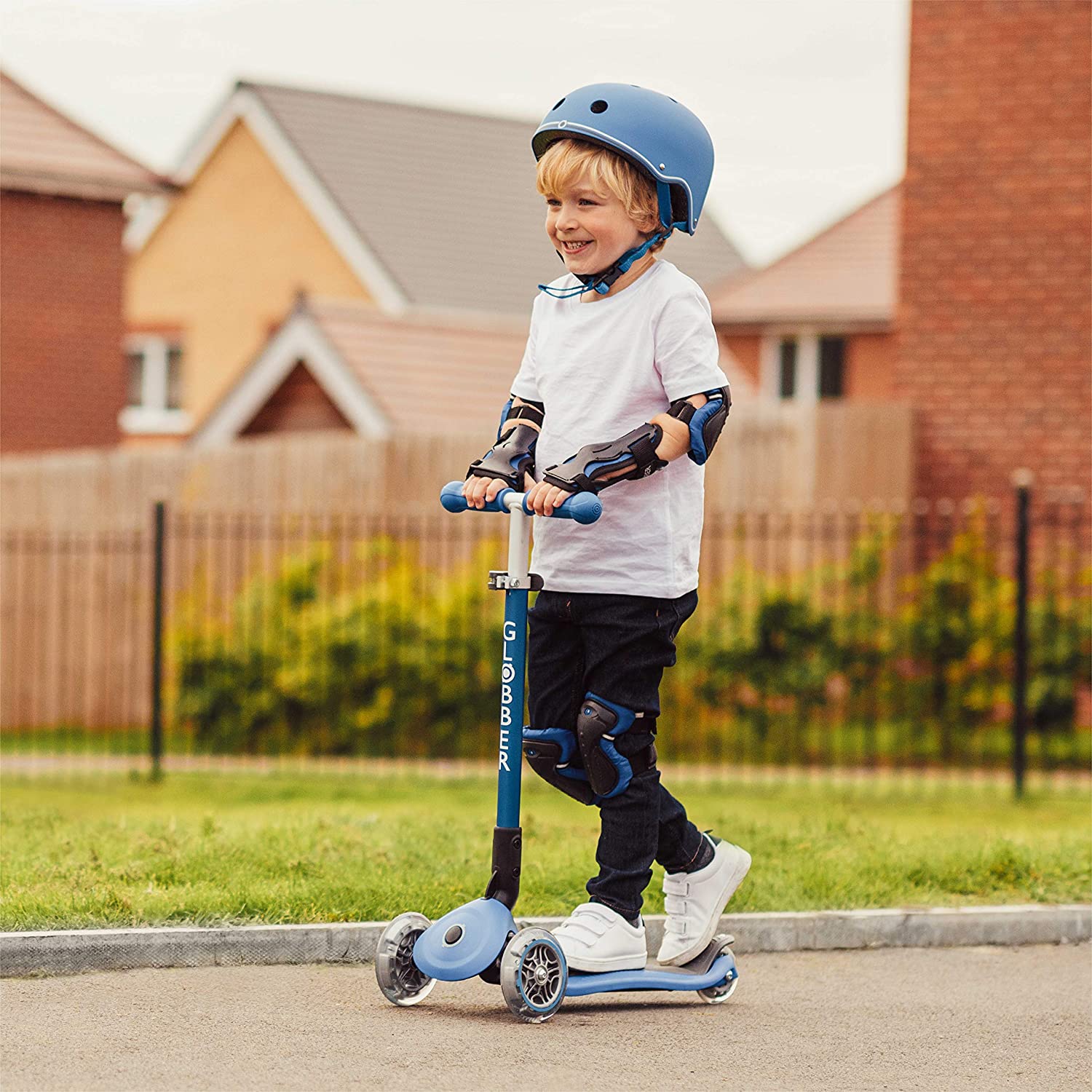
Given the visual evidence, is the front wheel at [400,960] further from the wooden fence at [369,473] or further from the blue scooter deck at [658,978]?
the wooden fence at [369,473]

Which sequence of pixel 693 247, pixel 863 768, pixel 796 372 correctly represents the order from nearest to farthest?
pixel 863 768
pixel 796 372
pixel 693 247

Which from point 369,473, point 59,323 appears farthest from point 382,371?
point 59,323

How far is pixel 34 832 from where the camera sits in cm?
661

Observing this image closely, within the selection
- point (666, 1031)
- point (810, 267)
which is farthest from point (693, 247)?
point (666, 1031)

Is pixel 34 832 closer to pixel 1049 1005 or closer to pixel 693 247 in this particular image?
pixel 1049 1005

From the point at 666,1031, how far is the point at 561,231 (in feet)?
6.34

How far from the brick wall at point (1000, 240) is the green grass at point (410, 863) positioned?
4.74 metres

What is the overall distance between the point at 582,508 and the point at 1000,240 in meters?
9.32

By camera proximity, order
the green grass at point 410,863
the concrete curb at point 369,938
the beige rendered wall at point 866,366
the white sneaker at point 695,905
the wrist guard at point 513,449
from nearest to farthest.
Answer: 1. the wrist guard at point 513,449
2. the white sneaker at point 695,905
3. the concrete curb at point 369,938
4. the green grass at point 410,863
5. the beige rendered wall at point 866,366

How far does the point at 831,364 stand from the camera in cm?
2723

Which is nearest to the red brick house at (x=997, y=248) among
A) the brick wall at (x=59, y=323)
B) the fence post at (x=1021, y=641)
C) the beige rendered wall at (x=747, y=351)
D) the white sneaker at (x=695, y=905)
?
the fence post at (x=1021, y=641)

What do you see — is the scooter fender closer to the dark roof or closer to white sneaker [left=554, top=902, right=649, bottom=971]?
white sneaker [left=554, top=902, right=649, bottom=971]

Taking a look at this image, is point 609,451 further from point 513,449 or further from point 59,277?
point 59,277

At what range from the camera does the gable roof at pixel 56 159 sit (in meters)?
19.2
